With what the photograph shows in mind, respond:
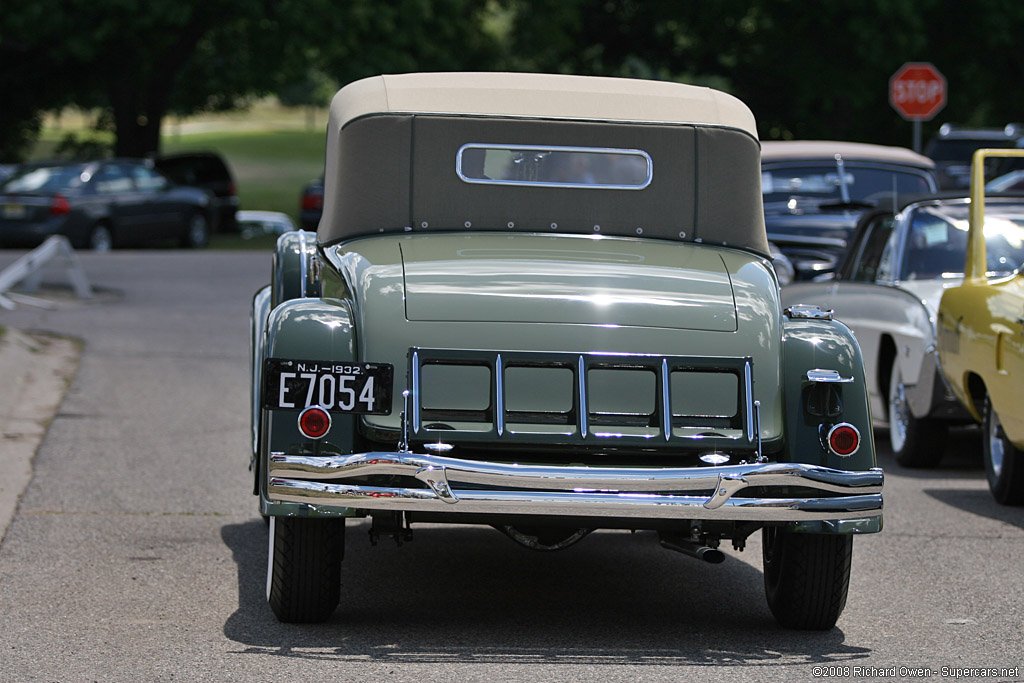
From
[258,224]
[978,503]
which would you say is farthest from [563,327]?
[258,224]

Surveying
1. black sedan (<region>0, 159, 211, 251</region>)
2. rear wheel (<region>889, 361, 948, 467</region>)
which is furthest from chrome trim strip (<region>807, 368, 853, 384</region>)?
black sedan (<region>0, 159, 211, 251</region>)

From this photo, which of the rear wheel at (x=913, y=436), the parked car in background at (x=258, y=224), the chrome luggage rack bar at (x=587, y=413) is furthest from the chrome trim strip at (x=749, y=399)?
the parked car in background at (x=258, y=224)

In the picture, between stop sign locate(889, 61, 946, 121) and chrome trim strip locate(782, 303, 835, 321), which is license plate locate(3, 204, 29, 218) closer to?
stop sign locate(889, 61, 946, 121)

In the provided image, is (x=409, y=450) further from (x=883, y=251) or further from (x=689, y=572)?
(x=883, y=251)

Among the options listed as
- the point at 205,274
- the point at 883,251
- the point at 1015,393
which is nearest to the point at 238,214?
the point at 205,274

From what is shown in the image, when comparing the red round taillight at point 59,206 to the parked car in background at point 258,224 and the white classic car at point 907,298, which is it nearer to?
the parked car in background at point 258,224

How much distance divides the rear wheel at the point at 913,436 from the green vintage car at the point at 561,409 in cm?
355

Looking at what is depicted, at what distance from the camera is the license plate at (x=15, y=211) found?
Result: 2481 centimetres

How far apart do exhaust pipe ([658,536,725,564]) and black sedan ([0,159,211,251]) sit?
20.4 meters

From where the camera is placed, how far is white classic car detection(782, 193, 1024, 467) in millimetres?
9453

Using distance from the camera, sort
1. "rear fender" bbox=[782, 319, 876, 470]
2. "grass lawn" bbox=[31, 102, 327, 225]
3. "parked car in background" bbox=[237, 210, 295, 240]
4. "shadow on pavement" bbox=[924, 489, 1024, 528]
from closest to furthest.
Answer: "rear fender" bbox=[782, 319, 876, 470] → "shadow on pavement" bbox=[924, 489, 1024, 528] → "parked car in background" bbox=[237, 210, 295, 240] → "grass lawn" bbox=[31, 102, 327, 225]

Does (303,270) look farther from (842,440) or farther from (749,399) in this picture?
(842,440)

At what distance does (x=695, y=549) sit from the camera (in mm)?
5730

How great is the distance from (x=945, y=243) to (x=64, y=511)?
5.63 meters
